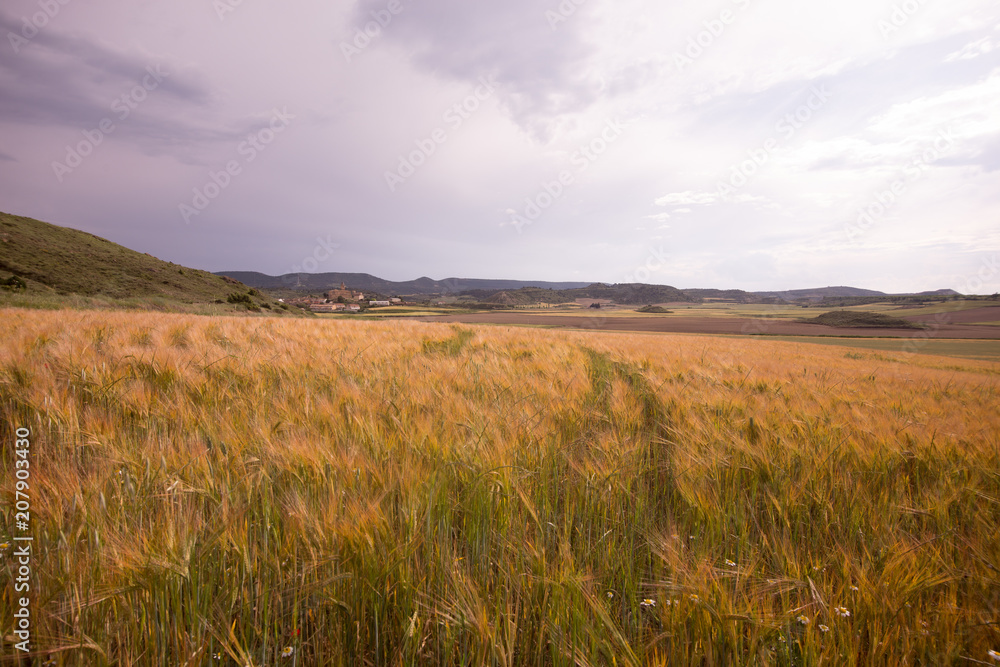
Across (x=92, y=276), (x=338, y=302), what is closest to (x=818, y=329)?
(x=92, y=276)

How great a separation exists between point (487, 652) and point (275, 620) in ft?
2.13

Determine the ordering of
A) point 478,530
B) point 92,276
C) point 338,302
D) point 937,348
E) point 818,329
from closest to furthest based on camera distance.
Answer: point 478,530, point 937,348, point 92,276, point 818,329, point 338,302

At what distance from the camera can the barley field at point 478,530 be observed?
1037 millimetres

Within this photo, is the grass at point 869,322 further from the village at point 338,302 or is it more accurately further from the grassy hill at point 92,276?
the village at point 338,302

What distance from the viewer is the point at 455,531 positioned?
1.66m

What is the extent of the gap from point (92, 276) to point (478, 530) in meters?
44.2

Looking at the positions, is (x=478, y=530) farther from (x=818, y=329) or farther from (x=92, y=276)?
(x=818, y=329)

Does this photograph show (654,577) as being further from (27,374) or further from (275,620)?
(27,374)

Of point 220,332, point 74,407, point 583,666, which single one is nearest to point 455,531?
point 583,666

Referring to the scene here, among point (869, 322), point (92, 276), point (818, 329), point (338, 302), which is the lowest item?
point (818, 329)

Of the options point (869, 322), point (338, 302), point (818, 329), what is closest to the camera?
point (818, 329)

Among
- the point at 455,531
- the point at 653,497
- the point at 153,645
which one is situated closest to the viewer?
the point at 153,645

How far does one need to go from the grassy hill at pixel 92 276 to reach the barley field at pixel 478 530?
77.0 feet

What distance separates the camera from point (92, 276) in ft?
97.5
